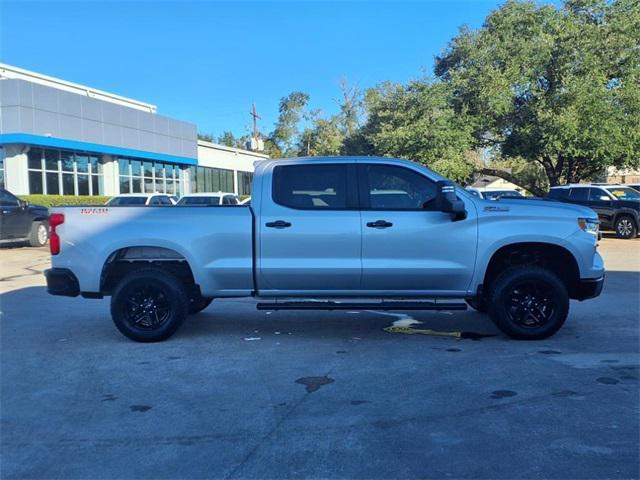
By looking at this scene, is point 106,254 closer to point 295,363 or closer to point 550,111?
point 295,363

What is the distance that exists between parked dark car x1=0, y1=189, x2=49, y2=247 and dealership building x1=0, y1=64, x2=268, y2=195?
737cm

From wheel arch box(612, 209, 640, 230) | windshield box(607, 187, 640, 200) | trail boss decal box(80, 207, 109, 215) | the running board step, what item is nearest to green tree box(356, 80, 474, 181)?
windshield box(607, 187, 640, 200)

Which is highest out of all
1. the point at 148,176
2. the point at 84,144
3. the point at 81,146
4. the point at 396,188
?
A: the point at 84,144

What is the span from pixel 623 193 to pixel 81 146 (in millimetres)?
23661

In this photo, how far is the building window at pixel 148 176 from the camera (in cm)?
3403

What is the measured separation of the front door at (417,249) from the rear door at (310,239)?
0.54ft

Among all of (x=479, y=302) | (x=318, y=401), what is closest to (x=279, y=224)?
(x=318, y=401)

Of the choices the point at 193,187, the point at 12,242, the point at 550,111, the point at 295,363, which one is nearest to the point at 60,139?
Result: the point at 12,242

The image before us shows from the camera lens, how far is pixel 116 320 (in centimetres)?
665

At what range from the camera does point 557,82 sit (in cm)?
2523

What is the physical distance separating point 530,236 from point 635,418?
2483 mm

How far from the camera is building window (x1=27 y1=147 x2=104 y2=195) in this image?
1061 inches

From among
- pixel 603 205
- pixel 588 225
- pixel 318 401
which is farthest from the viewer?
pixel 603 205

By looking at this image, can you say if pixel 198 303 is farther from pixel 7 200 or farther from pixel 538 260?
pixel 7 200
